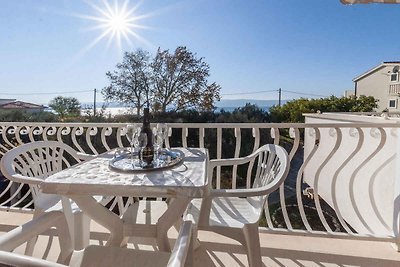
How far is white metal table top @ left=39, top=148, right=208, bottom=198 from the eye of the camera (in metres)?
1.24

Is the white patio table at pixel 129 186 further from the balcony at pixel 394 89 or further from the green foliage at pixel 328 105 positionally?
the balcony at pixel 394 89

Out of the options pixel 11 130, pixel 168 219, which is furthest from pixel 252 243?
pixel 11 130

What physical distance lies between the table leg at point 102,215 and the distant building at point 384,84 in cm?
1702

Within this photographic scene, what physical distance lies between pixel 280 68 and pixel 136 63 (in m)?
9.07

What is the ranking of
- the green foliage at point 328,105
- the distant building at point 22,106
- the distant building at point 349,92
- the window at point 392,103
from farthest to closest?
the distant building at point 349,92 < the window at point 392,103 < the green foliage at point 328,105 < the distant building at point 22,106

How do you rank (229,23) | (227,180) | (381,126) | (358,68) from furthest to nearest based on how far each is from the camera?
(358,68)
(229,23)
(227,180)
(381,126)

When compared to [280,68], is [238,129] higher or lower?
lower

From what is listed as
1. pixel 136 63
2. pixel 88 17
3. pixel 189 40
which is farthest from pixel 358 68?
pixel 88 17

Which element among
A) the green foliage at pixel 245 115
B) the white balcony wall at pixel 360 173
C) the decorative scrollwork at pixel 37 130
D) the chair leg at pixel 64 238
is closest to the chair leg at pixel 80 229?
the chair leg at pixel 64 238

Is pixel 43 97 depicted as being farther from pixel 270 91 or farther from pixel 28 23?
pixel 270 91

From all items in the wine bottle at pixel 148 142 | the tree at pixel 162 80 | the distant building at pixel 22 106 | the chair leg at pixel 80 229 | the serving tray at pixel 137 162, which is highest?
the tree at pixel 162 80

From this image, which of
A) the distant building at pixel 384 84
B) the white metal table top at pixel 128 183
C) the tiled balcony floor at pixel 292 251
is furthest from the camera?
the distant building at pixel 384 84

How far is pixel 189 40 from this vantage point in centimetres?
1052

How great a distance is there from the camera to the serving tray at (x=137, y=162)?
154 cm
